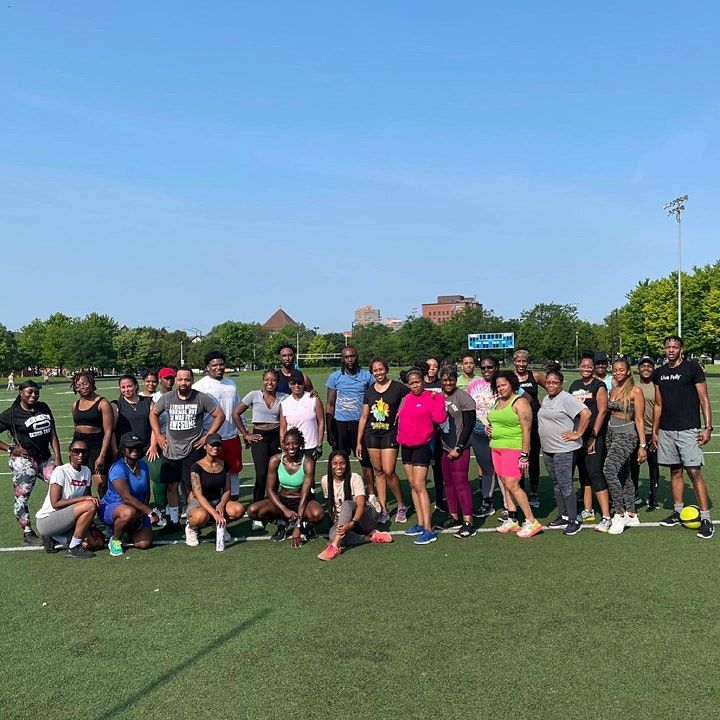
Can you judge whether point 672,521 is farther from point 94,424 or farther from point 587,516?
point 94,424

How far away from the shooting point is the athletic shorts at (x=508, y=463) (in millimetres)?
6844

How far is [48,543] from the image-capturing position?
255 inches

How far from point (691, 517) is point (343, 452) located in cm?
385

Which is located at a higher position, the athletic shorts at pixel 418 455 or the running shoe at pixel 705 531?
the athletic shorts at pixel 418 455

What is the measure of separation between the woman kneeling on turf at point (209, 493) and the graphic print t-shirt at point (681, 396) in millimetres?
4864

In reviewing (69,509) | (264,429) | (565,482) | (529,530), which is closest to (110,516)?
(69,509)

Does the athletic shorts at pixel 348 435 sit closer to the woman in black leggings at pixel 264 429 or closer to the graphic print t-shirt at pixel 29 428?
the woman in black leggings at pixel 264 429

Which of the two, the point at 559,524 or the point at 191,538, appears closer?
the point at 191,538

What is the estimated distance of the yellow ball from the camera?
6.75 metres

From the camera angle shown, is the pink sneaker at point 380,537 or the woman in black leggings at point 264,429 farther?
the woman in black leggings at point 264,429

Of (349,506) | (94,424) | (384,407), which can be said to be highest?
(384,407)

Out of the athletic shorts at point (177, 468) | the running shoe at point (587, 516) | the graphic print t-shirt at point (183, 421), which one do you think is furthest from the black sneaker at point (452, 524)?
the graphic print t-shirt at point (183, 421)

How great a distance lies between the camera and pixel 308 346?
117 metres

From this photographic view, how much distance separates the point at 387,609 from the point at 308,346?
112430 mm
